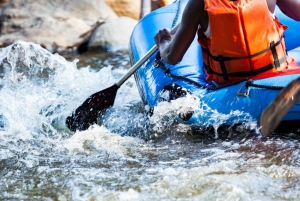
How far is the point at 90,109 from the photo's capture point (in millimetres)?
4156

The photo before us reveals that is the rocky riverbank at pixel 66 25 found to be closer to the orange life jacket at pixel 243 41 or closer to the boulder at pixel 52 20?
the boulder at pixel 52 20

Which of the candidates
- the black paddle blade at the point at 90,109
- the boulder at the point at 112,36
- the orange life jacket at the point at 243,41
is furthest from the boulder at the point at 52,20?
the orange life jacket at the point at 243,41

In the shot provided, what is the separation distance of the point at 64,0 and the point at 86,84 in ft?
11.0

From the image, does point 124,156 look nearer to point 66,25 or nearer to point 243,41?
point 243,41

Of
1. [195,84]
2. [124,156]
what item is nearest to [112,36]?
[195,84]

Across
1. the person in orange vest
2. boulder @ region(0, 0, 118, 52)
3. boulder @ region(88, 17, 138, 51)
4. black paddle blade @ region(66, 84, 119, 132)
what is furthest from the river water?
boulder @ region(0, 0, 118, 52)

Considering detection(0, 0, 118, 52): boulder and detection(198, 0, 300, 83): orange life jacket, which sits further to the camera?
detection(0, 0, 118, 52): boulder

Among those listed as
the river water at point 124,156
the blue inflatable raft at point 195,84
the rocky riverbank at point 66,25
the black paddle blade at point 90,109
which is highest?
the rocky riverbank at point 66,25

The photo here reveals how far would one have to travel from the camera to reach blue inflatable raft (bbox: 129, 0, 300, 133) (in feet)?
10.4

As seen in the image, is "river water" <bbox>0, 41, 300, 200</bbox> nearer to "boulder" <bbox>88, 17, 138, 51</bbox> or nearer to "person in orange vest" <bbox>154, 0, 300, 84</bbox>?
"person in orange vest" <bbox>154, 0, 300, 84</bbox>

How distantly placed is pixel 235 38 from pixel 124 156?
0.88 m

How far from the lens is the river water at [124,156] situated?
110 inches

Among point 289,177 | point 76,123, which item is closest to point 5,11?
point 76,123

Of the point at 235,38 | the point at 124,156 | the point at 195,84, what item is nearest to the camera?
the point at 235,38
